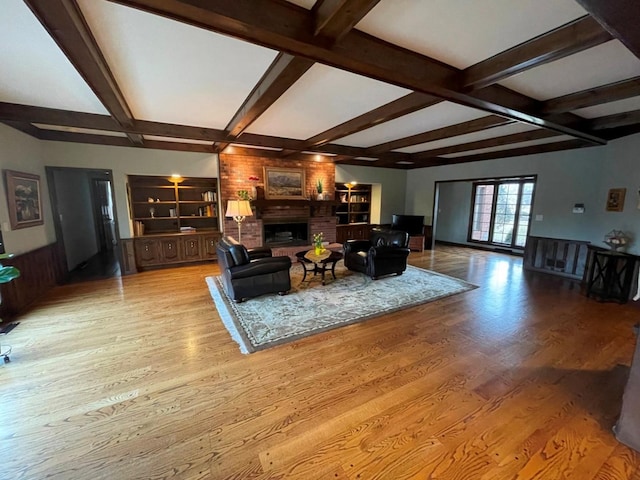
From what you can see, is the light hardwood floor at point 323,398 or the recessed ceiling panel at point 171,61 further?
the recessed ceiling panel at point 171,61

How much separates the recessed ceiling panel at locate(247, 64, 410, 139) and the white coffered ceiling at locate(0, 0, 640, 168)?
0.02m

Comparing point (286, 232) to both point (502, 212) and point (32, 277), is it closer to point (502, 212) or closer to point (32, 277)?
point (32, 277)

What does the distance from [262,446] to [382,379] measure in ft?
3.64

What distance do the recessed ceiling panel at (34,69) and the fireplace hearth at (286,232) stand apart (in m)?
3.89

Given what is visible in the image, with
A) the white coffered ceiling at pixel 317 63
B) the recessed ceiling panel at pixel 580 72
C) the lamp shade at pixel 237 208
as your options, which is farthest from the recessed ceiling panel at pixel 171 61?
the recessed ceiling panel at pixel 580 72

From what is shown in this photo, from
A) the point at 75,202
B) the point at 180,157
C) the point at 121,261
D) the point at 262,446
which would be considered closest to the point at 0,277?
the point at 262,446

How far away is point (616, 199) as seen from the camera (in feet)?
14.3

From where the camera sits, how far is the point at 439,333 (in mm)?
3080

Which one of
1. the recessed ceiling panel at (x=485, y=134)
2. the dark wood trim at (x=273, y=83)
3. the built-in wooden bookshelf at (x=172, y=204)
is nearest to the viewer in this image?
the dark wood trim at (x=273, y=83)

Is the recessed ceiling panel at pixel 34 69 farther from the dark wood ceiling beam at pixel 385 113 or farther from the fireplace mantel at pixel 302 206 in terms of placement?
the fireplace mantel at pixel 302 206

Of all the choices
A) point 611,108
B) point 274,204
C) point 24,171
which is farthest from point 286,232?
point 611,108

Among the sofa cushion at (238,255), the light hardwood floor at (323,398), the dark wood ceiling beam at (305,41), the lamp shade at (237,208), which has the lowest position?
the light hardwood floor at (323,398)

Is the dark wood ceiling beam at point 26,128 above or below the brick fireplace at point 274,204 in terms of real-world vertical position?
above

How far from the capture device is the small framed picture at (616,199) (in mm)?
4281
